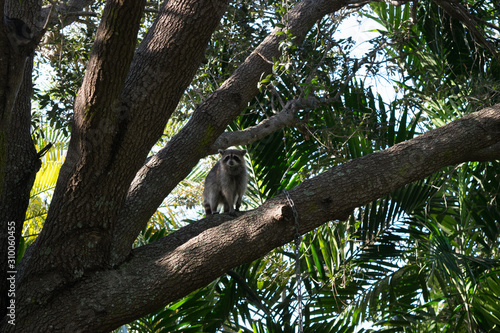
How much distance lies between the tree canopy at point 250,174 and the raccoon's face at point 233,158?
19 centimetres

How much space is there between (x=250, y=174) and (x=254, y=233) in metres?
3.46

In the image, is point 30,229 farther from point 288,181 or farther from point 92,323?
point 92,323

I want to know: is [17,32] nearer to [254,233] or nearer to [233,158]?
[254,233]

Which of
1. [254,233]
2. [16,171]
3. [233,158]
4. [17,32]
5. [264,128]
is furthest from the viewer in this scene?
[233,158]

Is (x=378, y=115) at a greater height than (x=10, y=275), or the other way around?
(x=378, y=115)

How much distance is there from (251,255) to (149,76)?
4.59ft

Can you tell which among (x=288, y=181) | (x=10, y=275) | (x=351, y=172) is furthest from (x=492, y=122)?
(x=10, y=275)

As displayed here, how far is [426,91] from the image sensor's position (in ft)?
20.5

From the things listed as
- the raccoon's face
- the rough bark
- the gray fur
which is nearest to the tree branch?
the rough bark

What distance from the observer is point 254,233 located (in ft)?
12.2

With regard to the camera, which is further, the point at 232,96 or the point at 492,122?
the point at 232,96

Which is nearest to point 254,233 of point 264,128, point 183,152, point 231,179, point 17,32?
point 183,152

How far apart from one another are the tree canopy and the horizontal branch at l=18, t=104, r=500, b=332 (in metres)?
0.01

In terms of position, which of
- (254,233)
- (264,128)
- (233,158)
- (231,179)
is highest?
(233,158)
